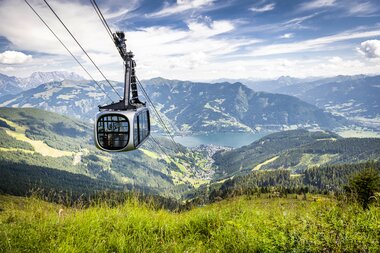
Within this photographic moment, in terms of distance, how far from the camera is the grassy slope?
4465mm

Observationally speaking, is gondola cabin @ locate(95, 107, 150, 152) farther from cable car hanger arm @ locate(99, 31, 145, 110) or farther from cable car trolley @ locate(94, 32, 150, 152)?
cable car hanger arm @ locate(99, 31, 145, 110)

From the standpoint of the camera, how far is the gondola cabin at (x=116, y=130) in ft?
46.0

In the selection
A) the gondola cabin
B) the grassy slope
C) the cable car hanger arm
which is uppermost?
the cable car hanger arm

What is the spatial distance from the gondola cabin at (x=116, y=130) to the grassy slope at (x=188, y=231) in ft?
24.3

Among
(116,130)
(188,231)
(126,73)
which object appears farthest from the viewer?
(126,73)

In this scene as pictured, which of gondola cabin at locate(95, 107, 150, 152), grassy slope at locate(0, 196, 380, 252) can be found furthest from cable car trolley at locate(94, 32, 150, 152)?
grassy slope at locate(0, 196, 380, 252)

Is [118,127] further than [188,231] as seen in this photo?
Yes

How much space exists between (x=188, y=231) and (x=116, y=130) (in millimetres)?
9433

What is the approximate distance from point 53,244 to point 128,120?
9641 millimetres

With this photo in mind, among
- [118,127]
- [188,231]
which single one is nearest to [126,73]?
[118,127]

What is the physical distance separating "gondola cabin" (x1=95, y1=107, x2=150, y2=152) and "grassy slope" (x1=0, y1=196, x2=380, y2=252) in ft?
24.3

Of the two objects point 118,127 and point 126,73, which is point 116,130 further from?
point 126,73

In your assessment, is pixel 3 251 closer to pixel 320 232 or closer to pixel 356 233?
pixel 320 232

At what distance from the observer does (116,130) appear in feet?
47.3
